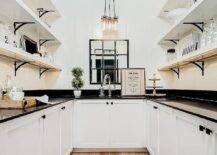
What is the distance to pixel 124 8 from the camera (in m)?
5.27

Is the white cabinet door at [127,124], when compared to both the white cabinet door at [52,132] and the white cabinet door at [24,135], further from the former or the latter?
the white cabinet door at [24,135]

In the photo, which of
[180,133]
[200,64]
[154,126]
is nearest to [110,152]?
[154,126]

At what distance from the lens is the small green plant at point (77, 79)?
4.83 meters

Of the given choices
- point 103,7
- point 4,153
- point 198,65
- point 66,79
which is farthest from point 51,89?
point 4,153

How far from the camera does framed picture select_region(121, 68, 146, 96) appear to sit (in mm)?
5016

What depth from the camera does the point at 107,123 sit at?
4.52 m

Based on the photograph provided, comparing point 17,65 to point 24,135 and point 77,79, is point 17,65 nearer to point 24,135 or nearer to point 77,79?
point 77,79

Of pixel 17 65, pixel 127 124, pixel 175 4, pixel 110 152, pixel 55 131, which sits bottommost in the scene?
pixel 110 152

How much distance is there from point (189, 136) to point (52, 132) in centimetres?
135

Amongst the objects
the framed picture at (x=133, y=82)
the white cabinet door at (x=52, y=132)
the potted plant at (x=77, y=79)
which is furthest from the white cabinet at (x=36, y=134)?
the framed picture at (x=133, y=82)

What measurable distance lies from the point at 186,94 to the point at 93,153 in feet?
5.22

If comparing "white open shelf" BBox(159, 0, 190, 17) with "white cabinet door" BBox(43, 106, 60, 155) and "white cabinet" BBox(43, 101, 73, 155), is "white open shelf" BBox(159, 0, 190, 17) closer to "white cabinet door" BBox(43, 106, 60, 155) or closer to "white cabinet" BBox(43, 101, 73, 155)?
"white cabinet" BBox(43, 101, 73, 155)

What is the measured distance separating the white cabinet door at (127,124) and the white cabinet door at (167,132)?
120cm

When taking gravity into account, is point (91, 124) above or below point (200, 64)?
below
